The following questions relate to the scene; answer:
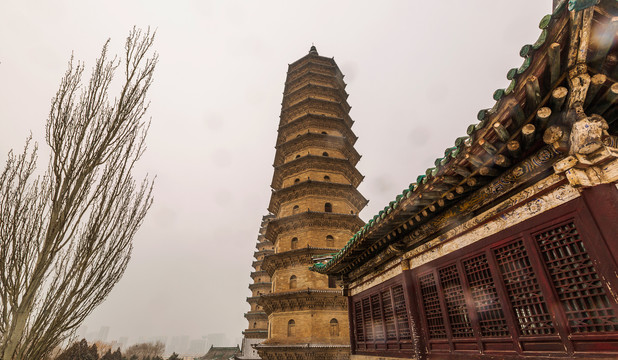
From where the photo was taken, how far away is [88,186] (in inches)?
221

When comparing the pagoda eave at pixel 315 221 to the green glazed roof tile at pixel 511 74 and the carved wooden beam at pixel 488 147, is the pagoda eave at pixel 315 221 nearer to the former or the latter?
the carved wooden beam at pixel 488 147

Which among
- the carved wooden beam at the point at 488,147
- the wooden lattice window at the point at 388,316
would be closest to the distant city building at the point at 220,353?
the wooden lattice window at the point at 388,316

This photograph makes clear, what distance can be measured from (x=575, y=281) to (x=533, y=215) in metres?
0.82

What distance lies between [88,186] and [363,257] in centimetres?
631

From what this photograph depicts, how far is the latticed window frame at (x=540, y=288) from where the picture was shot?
2.92 meters

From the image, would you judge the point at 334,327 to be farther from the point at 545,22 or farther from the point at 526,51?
the point at 545,22

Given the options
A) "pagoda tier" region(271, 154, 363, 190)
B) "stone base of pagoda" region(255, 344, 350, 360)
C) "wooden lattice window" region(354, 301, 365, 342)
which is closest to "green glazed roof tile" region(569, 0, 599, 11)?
"wooden lattice window" region(354, 301, 365, 342)

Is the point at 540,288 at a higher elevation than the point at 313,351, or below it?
higher

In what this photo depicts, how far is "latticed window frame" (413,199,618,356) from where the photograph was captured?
2.92m

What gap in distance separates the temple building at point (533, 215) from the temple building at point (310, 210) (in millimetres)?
11566

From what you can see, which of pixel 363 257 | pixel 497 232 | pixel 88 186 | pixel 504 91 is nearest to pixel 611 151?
pixel 504 91

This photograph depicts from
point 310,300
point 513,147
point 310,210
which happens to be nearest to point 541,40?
point 513,147

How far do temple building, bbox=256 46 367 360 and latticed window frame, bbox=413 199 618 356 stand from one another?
12.4m

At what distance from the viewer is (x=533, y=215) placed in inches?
145
